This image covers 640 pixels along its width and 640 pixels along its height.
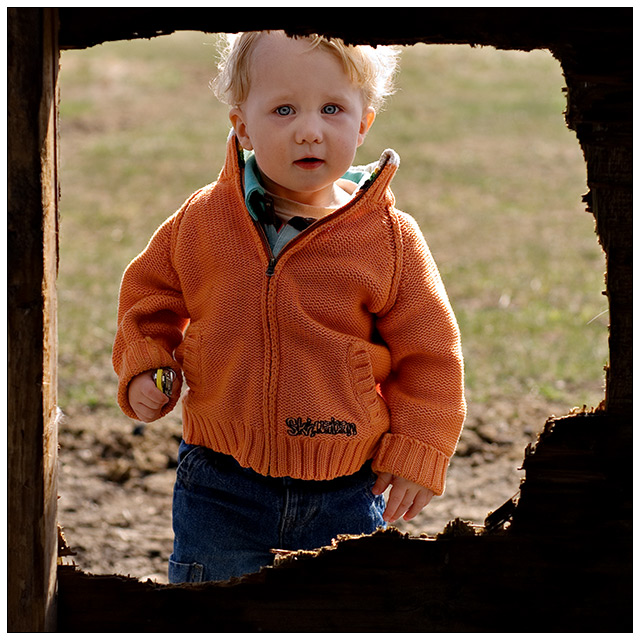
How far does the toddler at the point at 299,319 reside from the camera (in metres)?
2.42

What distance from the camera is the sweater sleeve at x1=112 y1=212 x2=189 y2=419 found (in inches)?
99.3

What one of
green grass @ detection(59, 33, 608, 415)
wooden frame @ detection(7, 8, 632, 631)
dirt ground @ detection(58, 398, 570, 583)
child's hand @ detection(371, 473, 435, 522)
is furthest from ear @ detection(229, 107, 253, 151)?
dirt ground @ detection(58, 398, 570, 583)

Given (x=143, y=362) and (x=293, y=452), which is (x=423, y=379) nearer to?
(x=293, y=452)

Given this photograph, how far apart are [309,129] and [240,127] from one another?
27 centimetres

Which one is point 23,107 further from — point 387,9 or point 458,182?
point 458,182

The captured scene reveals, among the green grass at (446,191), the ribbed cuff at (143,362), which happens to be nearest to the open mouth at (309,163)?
the ribbed cuff at (143,362)

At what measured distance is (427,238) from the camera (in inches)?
340

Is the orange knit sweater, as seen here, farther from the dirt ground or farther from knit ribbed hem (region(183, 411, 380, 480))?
the dirt ground

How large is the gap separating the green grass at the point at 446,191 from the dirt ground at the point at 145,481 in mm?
268

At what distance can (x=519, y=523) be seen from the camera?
234cm

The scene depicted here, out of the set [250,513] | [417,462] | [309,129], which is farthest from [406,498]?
[309,129]

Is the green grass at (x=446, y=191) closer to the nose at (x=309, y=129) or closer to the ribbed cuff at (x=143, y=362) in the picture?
the nose at (x=309, y=129)

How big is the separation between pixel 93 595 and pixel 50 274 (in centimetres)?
78

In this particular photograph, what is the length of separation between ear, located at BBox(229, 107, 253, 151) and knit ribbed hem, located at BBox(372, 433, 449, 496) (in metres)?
0.82
